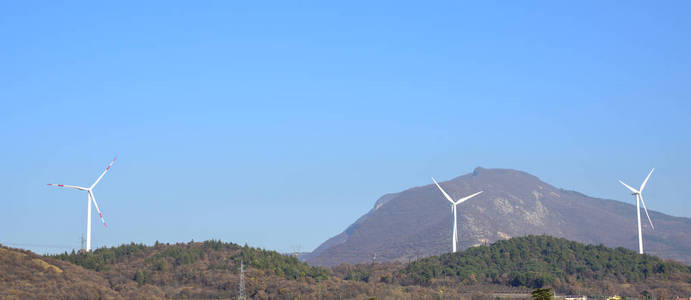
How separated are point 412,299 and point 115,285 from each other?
58.2 m

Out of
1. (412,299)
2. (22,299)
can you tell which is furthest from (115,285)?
(412,299)

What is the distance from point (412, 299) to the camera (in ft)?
593

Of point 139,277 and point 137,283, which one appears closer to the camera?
point 137,283

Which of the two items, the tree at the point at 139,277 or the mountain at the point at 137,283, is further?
the tree at the point at 139,277

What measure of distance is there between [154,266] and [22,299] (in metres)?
55.7

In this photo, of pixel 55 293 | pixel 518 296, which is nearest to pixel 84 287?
pixel 55 293

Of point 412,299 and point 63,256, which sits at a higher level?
point 63,256

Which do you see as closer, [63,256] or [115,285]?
[115,285]

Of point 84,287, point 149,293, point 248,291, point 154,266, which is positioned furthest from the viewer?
point 154,266

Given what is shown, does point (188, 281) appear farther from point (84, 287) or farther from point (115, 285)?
point (84, 287)

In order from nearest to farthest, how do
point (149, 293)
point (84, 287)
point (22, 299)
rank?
point (22, 299)
point (84, 287)
point (149, 293)

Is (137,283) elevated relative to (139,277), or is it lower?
lower

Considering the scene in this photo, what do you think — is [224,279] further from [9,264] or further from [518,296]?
[518,296]

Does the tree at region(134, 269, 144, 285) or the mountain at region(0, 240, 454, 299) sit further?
the tree at region(134, 269, 144, 285)
